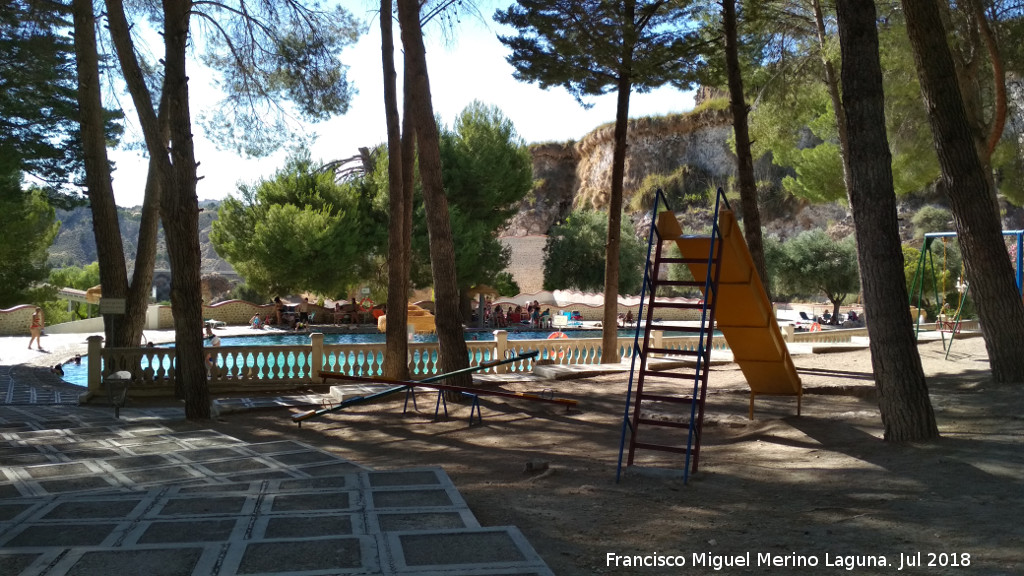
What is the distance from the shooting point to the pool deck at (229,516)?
348cm

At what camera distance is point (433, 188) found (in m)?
10.6

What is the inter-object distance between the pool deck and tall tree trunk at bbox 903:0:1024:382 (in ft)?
21.4

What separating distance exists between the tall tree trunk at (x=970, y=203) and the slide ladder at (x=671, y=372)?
112 inches

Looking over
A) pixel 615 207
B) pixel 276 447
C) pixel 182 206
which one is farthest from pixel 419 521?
pixel 615 207

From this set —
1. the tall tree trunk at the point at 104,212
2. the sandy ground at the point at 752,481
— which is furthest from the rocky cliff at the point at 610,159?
the sandy ground at the point at 752,481

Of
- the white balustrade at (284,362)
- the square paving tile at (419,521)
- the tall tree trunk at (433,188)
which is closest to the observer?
the square paving tile at (419,521)

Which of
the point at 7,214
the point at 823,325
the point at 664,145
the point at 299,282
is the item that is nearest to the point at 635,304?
the point at 823,325

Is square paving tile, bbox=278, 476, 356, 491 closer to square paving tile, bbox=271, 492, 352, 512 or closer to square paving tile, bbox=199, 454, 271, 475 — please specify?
square paving tile, bbox=271, 492, 352, 512

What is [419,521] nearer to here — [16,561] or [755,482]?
[16,561]

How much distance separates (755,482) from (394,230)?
859 centimetres

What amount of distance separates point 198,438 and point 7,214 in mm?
18485

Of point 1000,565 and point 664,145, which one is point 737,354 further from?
point 664,145

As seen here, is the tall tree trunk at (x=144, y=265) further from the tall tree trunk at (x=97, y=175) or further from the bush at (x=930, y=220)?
the bush at (x=930, y=220)

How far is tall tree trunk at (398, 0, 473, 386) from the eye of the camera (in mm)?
10539
